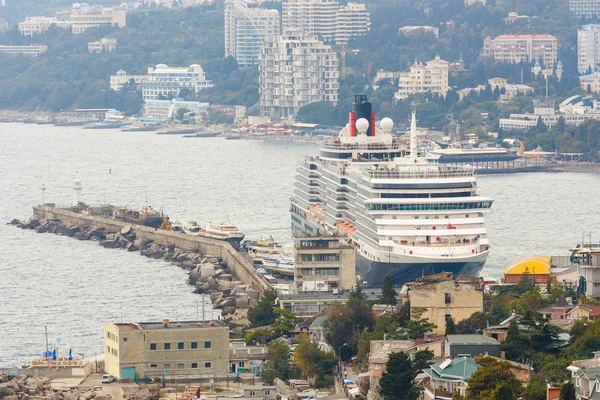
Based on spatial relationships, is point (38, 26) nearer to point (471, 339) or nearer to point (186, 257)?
point (186, 257)

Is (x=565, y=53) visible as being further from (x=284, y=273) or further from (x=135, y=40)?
(x=284, y=273)

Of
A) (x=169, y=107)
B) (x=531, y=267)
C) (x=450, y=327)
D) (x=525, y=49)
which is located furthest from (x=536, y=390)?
(x=525, y=49)

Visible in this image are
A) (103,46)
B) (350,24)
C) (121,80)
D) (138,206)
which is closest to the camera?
(138,206)

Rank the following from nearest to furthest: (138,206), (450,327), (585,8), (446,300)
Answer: (450,327), (446,300), (138,206), (585,8)

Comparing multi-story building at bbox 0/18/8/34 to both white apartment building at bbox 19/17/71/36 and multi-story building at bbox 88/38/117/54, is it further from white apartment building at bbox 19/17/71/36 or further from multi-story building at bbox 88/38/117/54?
multi-story building at bbox 88/38/117/54

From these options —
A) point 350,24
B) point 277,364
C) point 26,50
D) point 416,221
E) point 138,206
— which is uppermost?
point 350,24

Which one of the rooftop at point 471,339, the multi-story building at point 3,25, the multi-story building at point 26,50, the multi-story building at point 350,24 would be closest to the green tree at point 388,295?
the rooftop at point 471,339

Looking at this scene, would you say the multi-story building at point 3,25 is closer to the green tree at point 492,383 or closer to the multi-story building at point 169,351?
the multi-story building at point 169,351
